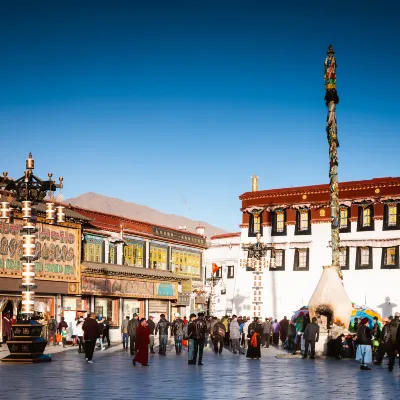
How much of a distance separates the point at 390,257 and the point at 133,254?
17.3 metres

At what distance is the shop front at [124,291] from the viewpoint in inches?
1815

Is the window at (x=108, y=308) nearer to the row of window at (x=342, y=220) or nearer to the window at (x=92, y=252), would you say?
the window at (x=92, y=252)

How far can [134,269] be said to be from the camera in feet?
165

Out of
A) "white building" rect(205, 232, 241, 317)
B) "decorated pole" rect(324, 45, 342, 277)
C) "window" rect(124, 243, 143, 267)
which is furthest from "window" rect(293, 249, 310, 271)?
"decorated pole" rect(324, 45, 342, 277)

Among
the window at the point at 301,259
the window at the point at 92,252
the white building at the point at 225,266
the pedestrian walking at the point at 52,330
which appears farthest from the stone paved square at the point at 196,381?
the white building at the point at 225,266

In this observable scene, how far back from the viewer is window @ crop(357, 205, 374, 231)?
2196 inches

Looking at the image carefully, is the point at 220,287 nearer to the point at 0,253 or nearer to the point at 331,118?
the point at 0,253

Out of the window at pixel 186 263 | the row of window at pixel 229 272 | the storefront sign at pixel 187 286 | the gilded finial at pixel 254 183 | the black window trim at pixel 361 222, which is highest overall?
the gilded finial at pixel 254 183

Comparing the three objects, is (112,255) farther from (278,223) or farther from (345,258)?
(345,258)

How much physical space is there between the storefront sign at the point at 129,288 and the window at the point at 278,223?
370 inches

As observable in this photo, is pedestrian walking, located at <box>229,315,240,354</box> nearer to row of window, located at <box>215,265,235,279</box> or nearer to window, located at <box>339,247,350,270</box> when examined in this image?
window, located at <box>339,247,350,270</box>

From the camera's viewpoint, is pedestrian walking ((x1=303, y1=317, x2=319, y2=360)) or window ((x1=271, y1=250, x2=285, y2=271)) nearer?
pedestrian walking ((x1=303, y1=317, x2=319, y2=360))

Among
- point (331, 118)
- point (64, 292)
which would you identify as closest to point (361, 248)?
point (64, 292)

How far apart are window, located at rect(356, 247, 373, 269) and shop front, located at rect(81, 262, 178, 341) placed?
1265cm
